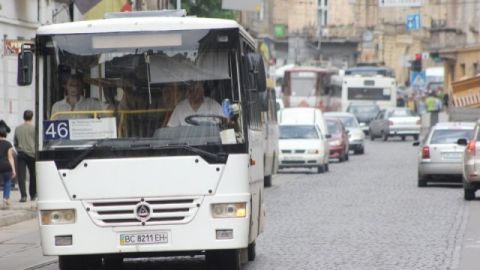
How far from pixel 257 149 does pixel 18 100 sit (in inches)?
834

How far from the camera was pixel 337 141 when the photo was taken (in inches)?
1976

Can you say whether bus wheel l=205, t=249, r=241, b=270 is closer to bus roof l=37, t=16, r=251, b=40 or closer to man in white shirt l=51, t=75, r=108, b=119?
man in white shirt l=51, t=75, r=108, b=119

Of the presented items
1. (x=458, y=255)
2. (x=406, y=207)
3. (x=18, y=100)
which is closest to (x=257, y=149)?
(x=458, y=255)

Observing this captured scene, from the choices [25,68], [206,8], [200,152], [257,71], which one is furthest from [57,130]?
[206,8]

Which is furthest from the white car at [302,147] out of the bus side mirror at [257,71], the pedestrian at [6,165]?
the bus side mirror at [257,71]

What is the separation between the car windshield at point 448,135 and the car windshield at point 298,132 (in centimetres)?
804

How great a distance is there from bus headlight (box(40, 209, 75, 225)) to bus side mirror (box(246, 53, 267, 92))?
235 cm

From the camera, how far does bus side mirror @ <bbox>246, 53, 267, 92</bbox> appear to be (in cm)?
1545

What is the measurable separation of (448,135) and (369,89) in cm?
4912

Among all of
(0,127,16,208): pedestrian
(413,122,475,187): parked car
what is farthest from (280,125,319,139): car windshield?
(0,127,16,208): pedestrian

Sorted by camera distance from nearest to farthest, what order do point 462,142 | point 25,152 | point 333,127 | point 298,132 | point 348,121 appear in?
1. point 25,152
2. point 462,142
3. point 298,132
4. point 333,127
5. point 348,121

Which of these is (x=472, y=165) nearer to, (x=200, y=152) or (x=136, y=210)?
(x=200, y=152)

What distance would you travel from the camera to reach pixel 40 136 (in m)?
15.0

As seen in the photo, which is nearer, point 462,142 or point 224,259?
point 224,259
